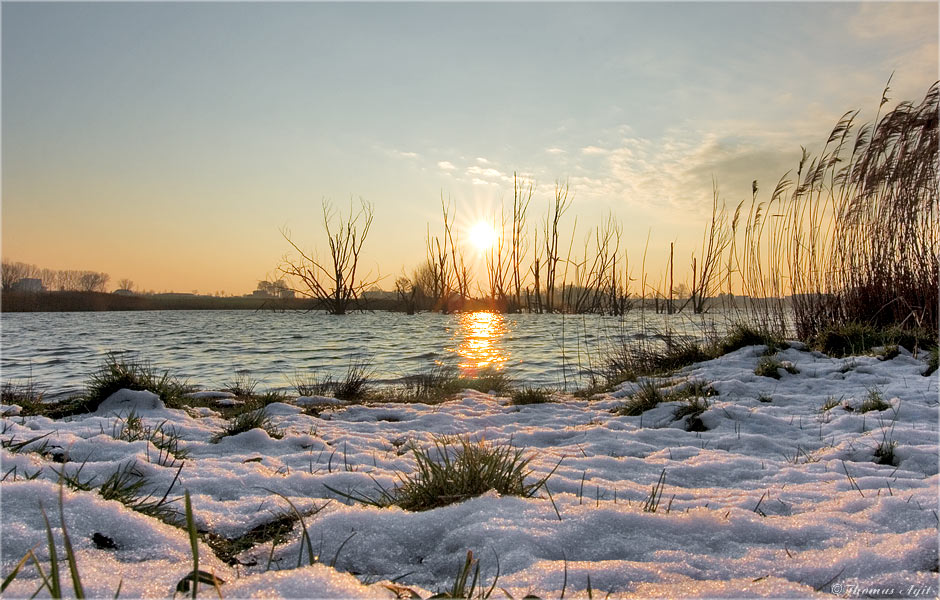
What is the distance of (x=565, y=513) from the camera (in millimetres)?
1655

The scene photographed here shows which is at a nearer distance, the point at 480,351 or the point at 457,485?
the point at 457,485

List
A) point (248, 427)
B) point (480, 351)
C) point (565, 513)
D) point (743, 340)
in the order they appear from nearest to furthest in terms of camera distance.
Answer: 1. point (565, 513)
2. point (248, 427)
3. point (743, 340)
4. point (480, 351)

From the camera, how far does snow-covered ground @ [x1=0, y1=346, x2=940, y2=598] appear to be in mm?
1240

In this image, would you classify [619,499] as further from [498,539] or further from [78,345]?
[78,345]

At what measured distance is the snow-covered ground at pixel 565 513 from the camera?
1240mm

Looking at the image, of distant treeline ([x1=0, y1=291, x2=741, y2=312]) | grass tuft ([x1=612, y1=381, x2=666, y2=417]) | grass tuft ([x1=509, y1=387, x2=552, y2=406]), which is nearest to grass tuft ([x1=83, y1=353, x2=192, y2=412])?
grass tuft ([x1=509, y1=387, x2=552, y2=406])

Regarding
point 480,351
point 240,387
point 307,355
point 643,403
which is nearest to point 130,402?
point 240,387

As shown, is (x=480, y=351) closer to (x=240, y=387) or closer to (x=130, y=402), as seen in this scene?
(x=240, y=387)

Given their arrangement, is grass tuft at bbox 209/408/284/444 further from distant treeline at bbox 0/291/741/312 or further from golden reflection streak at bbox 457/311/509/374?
distant treeline at bbox 0/291/741/312

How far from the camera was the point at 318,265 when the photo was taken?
25344 mm

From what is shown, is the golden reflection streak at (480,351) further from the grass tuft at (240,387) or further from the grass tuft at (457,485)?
the grass tuft at (457,485)

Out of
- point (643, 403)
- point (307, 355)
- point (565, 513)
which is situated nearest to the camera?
point (565, 513)

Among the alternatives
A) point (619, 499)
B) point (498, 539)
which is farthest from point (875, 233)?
point (498, 539)

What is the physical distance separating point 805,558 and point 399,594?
44.3 inches
